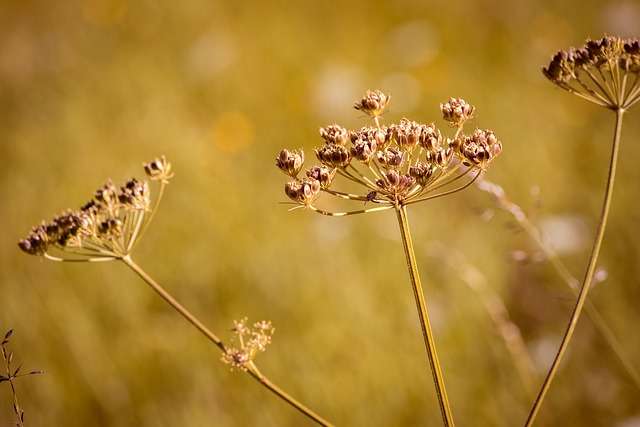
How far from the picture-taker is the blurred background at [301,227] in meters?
3.39

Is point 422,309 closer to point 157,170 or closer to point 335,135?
point 335,135

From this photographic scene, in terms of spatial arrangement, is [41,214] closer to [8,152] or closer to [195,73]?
[8,152]

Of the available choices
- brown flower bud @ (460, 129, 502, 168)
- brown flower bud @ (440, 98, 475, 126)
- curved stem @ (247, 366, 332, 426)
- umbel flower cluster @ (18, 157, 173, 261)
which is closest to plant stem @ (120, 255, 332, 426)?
curved stem @ (247, 366, 332, 426)

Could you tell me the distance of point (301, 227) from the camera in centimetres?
494

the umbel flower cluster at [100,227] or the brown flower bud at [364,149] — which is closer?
the brown flower bud at [364,149]

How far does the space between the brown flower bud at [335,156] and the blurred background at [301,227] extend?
853 millimetres

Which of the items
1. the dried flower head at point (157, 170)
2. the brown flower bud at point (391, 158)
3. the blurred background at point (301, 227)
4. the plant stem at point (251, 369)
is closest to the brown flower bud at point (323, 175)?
the brown flower bud at point (391, 158)

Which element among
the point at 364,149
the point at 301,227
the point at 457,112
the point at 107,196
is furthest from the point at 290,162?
the point at 301,227

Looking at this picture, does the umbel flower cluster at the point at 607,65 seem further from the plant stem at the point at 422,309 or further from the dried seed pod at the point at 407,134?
the plant stem at the point at 422,309

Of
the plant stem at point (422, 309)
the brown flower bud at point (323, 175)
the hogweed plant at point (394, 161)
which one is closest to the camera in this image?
the plant stem at point (422, 309)

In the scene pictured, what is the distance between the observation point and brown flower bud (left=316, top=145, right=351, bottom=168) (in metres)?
1.58

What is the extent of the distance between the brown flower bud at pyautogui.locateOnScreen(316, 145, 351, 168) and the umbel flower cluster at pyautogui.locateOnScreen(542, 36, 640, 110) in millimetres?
683

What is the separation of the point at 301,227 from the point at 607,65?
3416mm

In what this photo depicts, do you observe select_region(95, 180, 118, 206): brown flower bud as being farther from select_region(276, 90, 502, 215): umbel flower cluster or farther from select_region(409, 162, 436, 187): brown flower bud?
select_region(409, 162, 436, 187): brown flower bud
